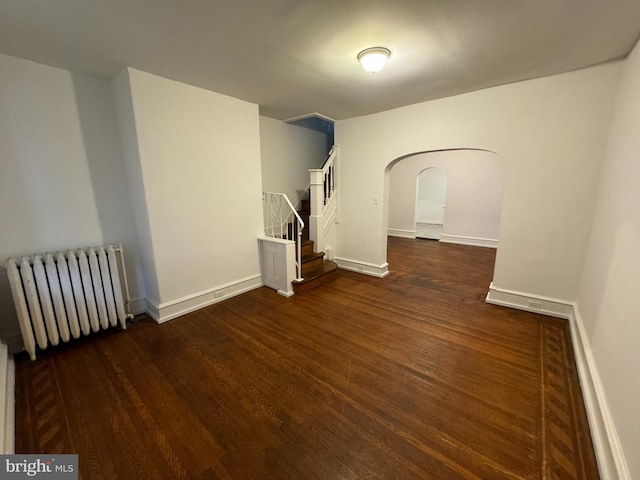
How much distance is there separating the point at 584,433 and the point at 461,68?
3.10m

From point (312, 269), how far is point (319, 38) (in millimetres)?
3099

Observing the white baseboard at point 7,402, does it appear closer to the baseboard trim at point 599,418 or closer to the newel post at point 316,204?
the baseboard trim at point 599,418

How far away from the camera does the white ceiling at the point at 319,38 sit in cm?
164

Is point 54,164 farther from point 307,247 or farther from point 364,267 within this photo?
point 364,267

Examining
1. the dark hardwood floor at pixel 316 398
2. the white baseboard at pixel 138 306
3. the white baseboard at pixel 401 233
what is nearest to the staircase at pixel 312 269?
the dark hardwood floor at pixel 316 398

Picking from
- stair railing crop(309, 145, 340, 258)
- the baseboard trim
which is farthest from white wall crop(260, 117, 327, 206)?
the baseboard trim

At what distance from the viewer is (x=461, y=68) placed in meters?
2.52

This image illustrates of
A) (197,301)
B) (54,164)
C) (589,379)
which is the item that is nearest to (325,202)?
(197,301)

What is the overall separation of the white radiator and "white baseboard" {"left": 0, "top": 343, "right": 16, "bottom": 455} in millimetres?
143

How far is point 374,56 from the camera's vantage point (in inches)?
83.0

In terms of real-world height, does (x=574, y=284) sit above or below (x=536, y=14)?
below

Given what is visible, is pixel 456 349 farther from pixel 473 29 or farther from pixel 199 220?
pixel 199 220

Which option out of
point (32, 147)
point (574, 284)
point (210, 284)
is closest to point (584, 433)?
point (574, 284)

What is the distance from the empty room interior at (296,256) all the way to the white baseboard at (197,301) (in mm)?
27
